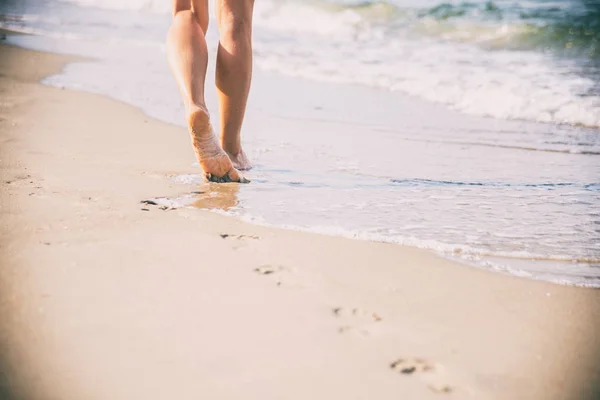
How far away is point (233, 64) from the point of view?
2.51m

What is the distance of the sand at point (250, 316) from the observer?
1110mm

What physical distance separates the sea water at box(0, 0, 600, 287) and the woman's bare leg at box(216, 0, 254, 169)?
0.21 meters

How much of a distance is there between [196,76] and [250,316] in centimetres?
124

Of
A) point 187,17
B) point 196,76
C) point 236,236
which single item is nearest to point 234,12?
point 187,17

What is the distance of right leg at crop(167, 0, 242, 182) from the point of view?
7.33 feet

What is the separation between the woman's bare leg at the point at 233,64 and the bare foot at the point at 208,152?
0.27 metres

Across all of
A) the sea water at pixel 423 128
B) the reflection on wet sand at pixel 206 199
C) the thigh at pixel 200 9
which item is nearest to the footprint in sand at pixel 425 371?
the sea water at pixel 423 128

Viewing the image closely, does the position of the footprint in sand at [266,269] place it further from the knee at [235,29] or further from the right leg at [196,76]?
the knee at [235,29]

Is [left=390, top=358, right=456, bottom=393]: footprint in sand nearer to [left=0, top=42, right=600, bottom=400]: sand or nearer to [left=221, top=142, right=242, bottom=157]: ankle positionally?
[left=0, top=42, right=600, bottom=400]: sand

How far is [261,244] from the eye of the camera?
5.74ft

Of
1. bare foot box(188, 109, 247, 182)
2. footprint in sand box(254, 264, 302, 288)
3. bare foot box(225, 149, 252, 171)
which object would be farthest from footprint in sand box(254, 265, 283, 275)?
bare foot box(225, 149, 252, 171)

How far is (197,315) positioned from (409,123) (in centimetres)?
294

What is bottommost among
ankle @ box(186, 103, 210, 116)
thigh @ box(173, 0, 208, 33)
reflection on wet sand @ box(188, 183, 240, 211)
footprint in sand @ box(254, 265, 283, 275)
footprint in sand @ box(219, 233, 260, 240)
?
reflection on wet sand @ box(188, 183, 240, 211)

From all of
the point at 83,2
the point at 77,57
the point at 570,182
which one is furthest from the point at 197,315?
the point at 83,2
